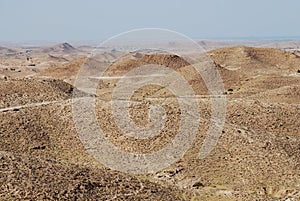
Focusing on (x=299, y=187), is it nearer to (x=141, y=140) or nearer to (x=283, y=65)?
(x=141, y=140)

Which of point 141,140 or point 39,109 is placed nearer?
point 141,140

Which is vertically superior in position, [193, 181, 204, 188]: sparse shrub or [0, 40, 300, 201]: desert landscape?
[0, 40, 300, 201]: desert landscape

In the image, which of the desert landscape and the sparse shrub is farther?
the sparse shrub

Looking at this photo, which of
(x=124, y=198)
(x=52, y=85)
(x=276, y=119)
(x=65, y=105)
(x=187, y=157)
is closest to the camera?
(x=124, y=198)

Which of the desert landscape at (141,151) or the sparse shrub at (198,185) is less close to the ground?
the desert landscape at (141,151)

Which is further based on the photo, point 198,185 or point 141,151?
point 141,151

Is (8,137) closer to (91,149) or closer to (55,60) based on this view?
(91,149)

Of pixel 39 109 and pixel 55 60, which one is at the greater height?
pixel 39 109

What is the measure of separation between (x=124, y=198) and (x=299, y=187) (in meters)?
8.98

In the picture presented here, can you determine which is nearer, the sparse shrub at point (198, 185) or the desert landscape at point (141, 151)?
the desert landscape at point (141, 151)

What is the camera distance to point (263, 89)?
52750 millimetres

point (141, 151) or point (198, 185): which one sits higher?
point (141, 151)

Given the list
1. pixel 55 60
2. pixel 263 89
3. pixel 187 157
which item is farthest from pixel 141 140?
pixel 55 60

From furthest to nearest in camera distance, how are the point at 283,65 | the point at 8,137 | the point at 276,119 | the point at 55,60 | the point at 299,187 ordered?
the point at 55,60 < the point at 283,65 < the point at 276,119 < the point at 8,137 < the point at 299,187
